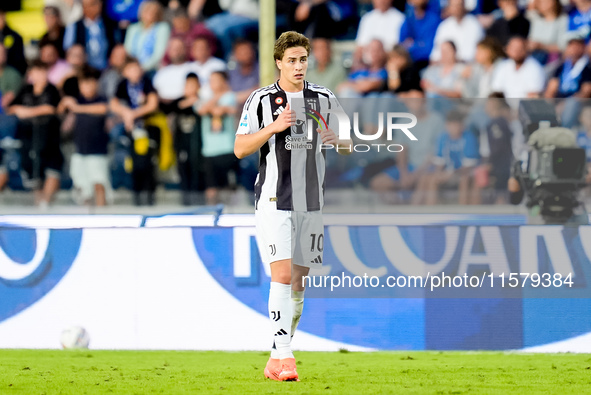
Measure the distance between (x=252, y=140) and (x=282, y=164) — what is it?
22 centimetres

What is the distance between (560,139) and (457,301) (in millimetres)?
1290

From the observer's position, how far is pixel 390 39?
8.43 metres

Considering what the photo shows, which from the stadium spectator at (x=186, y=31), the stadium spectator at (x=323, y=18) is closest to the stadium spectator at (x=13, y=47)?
the stadium spectator at (x=186, y=31)

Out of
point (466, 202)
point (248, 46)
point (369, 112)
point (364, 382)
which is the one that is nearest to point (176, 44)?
point (248, 46)

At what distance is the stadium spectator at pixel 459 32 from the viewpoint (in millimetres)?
8195

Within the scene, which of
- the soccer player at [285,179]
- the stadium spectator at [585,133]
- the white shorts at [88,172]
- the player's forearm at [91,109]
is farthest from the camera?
the player's forearm at [91,109]

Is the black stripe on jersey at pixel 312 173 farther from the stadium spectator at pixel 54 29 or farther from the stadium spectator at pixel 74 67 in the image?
the stadium spectator at pixel 54 29

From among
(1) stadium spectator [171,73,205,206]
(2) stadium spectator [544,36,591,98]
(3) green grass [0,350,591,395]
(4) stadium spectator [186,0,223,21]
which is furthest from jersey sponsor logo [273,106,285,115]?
(4) stadium spectator [186,0,223,21]

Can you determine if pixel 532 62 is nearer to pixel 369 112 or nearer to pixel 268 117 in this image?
pixel 369 112

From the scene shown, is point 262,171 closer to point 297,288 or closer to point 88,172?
point 297,288

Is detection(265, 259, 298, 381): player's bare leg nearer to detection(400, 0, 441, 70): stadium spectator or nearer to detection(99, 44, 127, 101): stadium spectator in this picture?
detection(99, 44, 127, 101): stadium spectator

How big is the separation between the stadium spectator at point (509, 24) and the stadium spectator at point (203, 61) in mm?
2589

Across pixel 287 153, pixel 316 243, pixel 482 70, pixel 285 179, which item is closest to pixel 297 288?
pixel 316 243

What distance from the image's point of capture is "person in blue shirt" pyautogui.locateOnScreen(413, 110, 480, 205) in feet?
19.4
